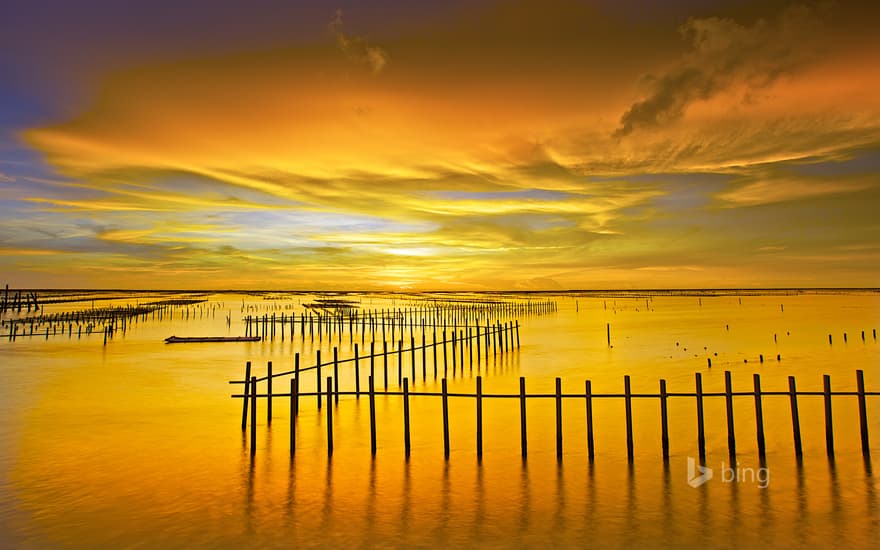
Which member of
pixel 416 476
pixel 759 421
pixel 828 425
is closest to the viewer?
pixel 416 476

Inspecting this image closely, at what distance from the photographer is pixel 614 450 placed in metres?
13.7

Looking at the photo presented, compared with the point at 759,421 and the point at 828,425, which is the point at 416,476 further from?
the point at 828,425

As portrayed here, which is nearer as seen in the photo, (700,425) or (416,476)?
(416,476)

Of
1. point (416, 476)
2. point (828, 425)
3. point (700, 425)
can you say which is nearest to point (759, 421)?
point (700, 425)

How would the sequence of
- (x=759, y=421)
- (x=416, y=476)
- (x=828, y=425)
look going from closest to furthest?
(x=416, y=476) < (x=759, y=421) < (x=828, y=425)

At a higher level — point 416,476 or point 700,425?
point 700,425

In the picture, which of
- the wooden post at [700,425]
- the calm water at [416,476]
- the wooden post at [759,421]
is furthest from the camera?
the wooden post at [700,425]

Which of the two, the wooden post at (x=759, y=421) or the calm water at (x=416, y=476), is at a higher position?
the wooden post at (x=759, y=421)

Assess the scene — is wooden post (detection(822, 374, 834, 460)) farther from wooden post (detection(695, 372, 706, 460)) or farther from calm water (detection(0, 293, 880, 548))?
wooden post (detection(695, 372, 706, 460))

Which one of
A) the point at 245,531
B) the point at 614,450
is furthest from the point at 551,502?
the point at 245,531

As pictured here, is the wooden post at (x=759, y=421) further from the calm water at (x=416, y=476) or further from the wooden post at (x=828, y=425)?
the wooden post at (x=828, y=425)

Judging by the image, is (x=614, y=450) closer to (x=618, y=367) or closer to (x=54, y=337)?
(x=618, y=367)

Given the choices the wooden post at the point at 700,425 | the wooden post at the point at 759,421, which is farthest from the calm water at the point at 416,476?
the wooden post at the point at 759,421

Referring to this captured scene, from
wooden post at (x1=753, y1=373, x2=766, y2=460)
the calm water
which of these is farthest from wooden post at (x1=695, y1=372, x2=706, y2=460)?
wooden post at (x1=753, y1=373, x2=766, y2=460)
